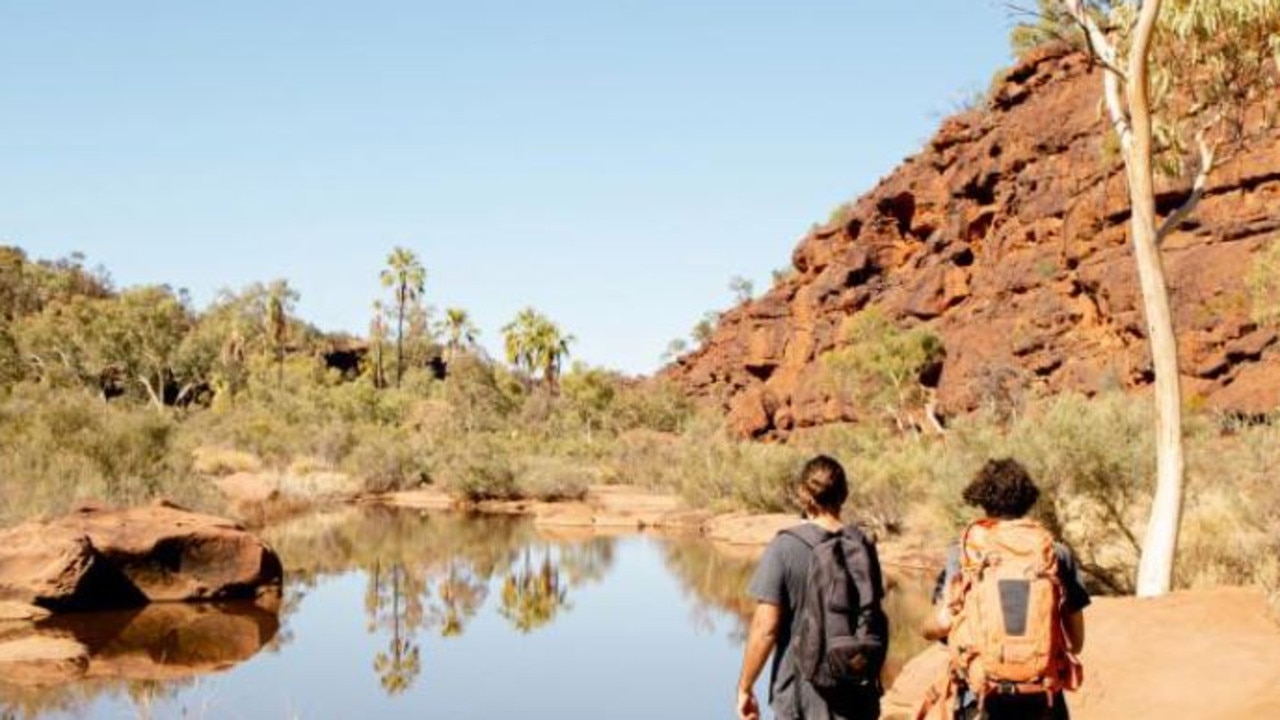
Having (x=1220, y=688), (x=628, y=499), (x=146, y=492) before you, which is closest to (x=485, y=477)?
(x=628, y=499)

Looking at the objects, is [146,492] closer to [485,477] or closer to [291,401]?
[485,477]

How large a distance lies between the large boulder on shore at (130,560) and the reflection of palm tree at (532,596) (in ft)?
11.9

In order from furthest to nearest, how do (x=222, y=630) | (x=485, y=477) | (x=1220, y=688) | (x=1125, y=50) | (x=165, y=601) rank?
1. (x=485, y=477)
2. (x=165, y=601)
3. (x=222, y=630)
4. (x=1125, y=50)
5. (x=1220, y=688)

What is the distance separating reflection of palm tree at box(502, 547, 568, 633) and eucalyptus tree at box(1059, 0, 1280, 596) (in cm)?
889

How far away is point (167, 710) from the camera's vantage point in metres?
9.98

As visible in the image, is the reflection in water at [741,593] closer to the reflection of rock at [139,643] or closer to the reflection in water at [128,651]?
the reflection of rock at [139,643]

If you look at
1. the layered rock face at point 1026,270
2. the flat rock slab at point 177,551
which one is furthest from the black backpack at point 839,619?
the layered rock face at point 1026,270

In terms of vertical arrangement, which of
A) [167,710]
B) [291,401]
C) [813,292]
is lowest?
[167,710]

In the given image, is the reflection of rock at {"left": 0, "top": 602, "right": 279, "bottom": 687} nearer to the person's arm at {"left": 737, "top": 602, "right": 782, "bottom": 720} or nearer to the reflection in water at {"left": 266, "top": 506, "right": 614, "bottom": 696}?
the reflection in water at {"left": 266, "top": 506, "right": 614, "bottom": 696}

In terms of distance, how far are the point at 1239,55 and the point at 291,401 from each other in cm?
4797

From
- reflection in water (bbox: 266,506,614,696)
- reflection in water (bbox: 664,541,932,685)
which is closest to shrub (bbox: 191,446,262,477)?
reflection in water (bbox: 266,506,614,696)

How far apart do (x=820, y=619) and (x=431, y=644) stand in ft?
36.6

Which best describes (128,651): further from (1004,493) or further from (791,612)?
(1004,493)

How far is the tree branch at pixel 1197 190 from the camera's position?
10932 mm
